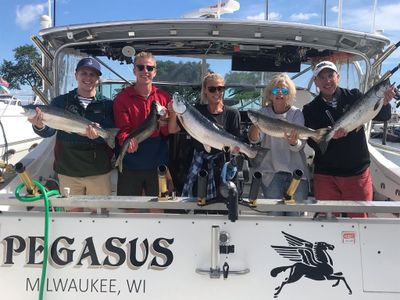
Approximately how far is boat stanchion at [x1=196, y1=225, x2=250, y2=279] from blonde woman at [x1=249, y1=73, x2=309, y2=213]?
1025 mm

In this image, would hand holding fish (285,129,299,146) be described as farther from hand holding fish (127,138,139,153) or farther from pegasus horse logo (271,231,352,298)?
hand holding fish (127,138,139,153)

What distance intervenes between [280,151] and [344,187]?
0.62m

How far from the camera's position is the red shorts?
378cm

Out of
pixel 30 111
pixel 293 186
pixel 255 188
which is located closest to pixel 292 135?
pixel 293 186

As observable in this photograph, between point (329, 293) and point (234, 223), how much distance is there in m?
0.72

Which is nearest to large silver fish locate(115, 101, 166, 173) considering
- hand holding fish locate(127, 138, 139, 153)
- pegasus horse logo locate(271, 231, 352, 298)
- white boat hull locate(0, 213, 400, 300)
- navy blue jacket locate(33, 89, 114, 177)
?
hand holding fish locate(127, 138, 139, 153)

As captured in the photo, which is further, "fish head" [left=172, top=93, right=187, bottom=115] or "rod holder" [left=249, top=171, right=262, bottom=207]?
"fish head" [left=172, top=93, right=187, bottom=115]

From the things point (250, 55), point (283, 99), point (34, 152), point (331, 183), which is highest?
point (250, 55)

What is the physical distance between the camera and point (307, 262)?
2.81 meters

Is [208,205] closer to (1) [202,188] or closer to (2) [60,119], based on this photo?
(1) [202,188]

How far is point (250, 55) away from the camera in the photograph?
16.8 ft

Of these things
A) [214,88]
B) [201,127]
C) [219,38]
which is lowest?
[201,127]

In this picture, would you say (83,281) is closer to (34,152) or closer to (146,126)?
(146,126)

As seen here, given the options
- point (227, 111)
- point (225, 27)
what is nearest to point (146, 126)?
point (227, 111)
